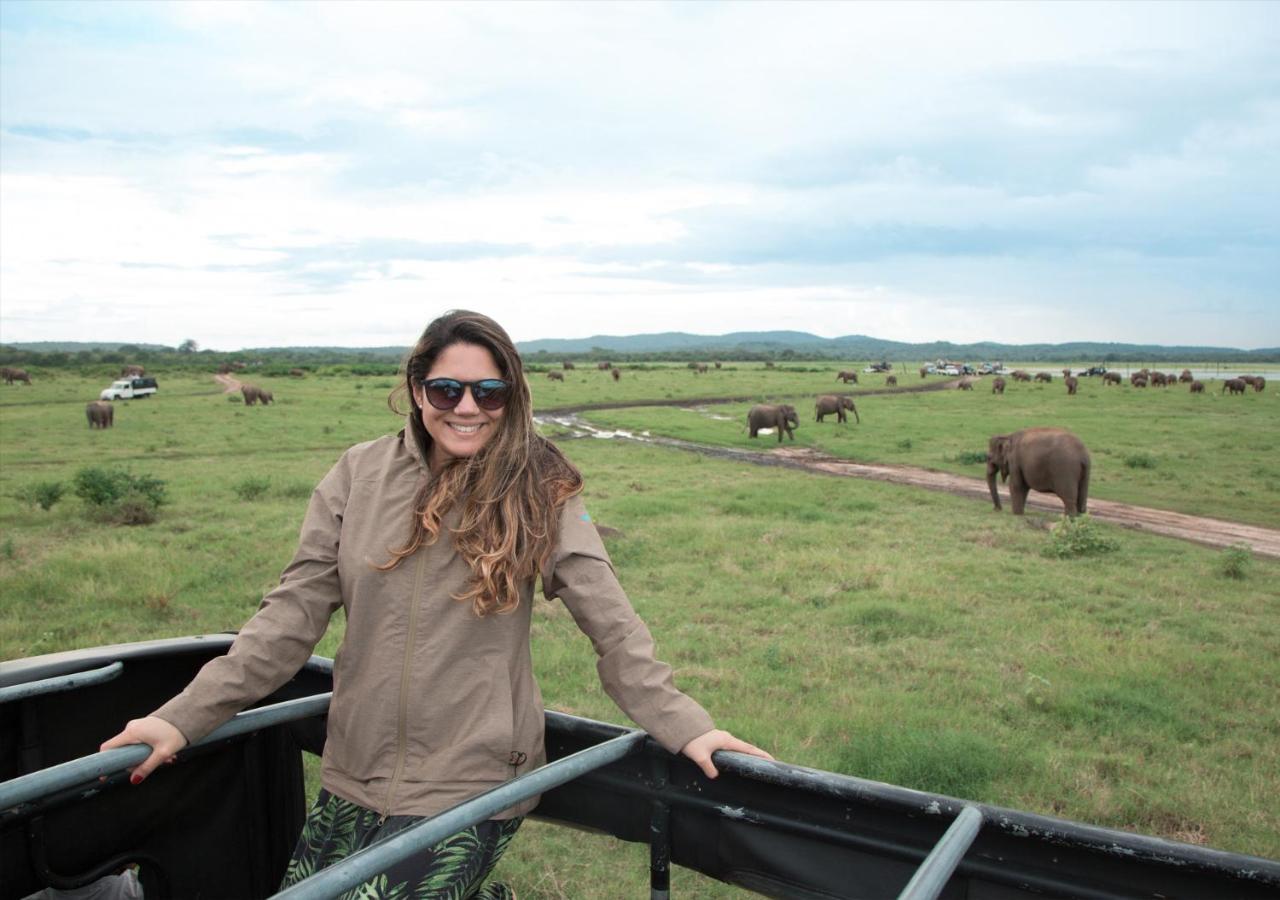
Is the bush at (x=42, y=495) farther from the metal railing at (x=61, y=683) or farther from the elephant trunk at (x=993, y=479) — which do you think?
the elephant trunk at (x=993, y=479)

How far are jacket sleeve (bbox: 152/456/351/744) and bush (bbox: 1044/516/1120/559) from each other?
31.9 ft

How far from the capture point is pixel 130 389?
1569 inches

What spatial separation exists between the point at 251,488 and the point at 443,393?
12806mm

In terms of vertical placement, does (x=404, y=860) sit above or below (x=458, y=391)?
below

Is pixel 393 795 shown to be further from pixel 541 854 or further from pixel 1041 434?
pixel 1041 434

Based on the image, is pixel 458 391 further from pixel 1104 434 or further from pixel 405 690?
pixel 1104 434

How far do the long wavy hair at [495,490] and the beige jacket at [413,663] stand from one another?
47 mm

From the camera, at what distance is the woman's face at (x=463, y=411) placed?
2443 millimetres

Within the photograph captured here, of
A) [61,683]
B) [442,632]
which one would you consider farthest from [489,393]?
[61,683]

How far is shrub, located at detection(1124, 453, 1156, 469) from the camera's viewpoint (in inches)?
749

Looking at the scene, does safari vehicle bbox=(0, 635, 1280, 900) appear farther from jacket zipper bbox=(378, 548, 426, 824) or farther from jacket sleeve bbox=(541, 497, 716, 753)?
jacket zipper bbox=(378, 548, 426, 824)

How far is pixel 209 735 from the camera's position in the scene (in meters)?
2.34

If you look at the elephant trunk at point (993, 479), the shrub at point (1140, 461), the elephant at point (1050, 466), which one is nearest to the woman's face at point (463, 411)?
the elephant at point (1050, 466)

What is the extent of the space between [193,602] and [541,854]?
17.1 feet
